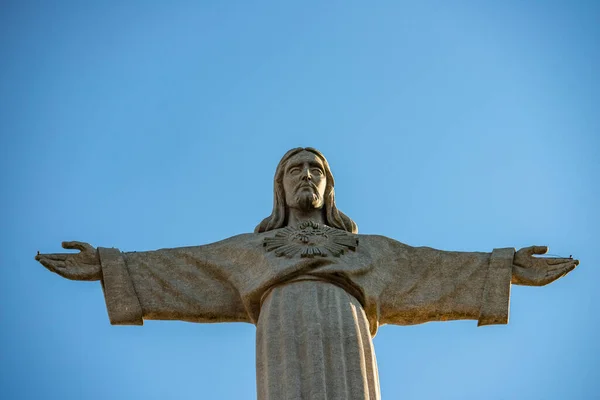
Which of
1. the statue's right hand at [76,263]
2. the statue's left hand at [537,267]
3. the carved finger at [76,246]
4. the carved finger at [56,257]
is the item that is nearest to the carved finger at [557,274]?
the statue's left hand at [537,267]

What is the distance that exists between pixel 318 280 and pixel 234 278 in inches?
45.9

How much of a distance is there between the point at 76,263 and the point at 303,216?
2.73 m

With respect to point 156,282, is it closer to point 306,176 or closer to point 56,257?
point 56,257

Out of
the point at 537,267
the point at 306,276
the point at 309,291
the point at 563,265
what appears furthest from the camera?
the point at 537,267

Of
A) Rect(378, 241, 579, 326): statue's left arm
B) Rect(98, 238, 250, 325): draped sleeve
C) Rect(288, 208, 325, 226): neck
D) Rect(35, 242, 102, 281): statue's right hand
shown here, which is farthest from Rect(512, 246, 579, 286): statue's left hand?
Rect(35, 242, 102, 281): statue's right hand

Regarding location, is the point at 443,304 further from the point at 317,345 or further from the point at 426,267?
the point at 317,345

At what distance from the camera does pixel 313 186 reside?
16.0m

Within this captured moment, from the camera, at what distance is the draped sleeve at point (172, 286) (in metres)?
15.1

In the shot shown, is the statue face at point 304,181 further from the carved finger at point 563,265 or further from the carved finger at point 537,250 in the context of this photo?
the carved finger at point 563,265

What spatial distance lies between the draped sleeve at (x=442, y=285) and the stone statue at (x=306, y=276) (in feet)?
0.04

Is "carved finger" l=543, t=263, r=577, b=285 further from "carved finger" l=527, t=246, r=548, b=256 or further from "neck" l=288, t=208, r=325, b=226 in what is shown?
"neck" l=288, t=208, r=325, b=226

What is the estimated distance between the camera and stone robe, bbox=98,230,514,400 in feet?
45.2

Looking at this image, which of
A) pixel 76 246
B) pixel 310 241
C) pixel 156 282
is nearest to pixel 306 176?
pixel 310 241

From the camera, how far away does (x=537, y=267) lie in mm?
15461
